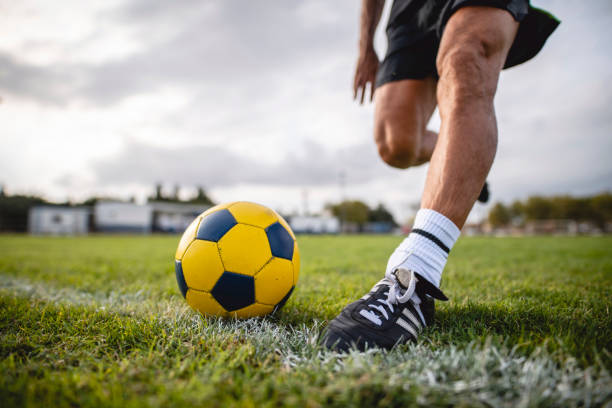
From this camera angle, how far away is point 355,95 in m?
2.93

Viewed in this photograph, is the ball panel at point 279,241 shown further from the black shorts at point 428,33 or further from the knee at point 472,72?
the black shorts at point 428,33

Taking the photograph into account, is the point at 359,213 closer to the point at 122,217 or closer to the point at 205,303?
the point at 122,217

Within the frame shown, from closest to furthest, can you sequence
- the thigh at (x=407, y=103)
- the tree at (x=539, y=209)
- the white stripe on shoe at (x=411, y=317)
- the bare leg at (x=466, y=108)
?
1. the white stripe on shoe at (x=411, y=317)
2. the bare leg at (x=466, y=108)
3. the thigh at (x=407, y=103)
4. the tree at (x=539, y=209)

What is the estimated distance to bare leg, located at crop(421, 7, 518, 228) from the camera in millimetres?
1443

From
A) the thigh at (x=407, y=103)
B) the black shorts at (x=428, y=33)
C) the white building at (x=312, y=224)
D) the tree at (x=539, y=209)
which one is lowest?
the white building at (x=312, y=224)

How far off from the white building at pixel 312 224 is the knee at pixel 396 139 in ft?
139

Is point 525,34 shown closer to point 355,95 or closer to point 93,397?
point 355,95

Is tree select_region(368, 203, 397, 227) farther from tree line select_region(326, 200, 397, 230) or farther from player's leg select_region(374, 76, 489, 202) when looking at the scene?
player's leg select_region(374, 76, 489, 202)

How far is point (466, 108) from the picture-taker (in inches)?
59.1

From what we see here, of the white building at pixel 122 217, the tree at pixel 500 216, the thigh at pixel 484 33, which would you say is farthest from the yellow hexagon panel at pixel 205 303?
the tree at pixel 500 216

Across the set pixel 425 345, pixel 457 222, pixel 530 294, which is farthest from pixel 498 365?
pixel 530 294

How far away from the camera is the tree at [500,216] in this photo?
227 feet

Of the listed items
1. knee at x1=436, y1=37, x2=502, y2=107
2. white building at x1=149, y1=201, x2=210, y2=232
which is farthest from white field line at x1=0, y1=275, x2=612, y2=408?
white building at x1=149, y1=201, x2=210, y2=232

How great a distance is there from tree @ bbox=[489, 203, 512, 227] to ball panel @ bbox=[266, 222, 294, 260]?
3134 inches
